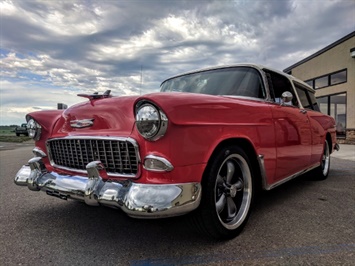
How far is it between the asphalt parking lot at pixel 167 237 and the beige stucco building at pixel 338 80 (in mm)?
11393

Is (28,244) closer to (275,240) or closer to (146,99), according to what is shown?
(146,99)

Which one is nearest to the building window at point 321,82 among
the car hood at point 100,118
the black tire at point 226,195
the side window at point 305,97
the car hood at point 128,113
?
the side window at point 305,97

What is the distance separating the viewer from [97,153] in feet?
7.98

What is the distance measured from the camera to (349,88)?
13.4 meters

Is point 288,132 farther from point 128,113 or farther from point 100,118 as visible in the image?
point 100,118

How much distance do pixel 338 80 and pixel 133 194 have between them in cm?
1494

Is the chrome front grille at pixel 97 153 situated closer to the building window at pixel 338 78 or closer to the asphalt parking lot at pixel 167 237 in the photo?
the asphalt parking lot at pixel 167 237

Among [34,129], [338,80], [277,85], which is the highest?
[338,80]

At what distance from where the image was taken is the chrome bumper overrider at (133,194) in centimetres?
197

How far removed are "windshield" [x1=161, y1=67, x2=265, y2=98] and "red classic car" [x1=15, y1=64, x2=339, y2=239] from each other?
0.04 ft

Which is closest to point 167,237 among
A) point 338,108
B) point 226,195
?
point 226,195

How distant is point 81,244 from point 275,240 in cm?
158

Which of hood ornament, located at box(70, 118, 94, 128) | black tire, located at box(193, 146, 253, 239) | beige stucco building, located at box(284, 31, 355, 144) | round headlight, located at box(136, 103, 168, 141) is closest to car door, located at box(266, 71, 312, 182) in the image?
black tire, located at box(193, 146, 253, 239)

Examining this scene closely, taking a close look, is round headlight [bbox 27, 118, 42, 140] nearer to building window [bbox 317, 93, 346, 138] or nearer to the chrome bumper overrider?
the chrome bumper overrider
